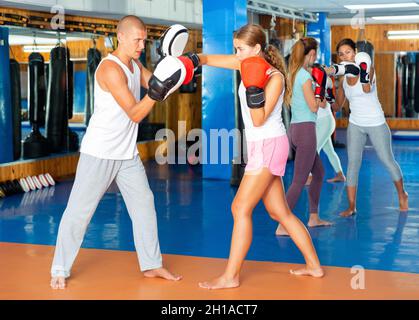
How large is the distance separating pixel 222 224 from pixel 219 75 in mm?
2655

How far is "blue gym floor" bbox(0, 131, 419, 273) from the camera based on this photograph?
4250 mm

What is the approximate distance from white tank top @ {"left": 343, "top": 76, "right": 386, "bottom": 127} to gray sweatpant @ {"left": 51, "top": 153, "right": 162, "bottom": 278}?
89.7 inches

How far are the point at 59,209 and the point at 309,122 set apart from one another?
91.3 inches

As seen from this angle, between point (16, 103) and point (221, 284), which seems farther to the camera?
point (16, 103)

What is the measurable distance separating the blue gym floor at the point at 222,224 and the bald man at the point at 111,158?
0.82 meters

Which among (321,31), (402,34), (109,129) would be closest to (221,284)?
(109,129)

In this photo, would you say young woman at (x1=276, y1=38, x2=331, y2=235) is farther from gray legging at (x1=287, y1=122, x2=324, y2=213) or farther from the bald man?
the bald man

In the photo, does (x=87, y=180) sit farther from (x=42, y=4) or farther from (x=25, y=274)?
(x=42, y=4)

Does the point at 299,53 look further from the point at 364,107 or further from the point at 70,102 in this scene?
the point at 70,102

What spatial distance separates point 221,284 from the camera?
11.3 ft

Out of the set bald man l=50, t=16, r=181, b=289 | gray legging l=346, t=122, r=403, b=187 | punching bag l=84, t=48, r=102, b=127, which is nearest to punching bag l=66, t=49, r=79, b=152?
punching bag l=84, t=48, r=102, b=127

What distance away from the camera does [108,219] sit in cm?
537

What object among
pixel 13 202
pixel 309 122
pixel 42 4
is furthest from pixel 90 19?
pixel 309 122

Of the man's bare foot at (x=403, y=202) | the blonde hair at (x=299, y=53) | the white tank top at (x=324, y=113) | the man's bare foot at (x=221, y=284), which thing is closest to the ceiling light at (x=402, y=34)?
the white tank top at (x=324, y=113)
